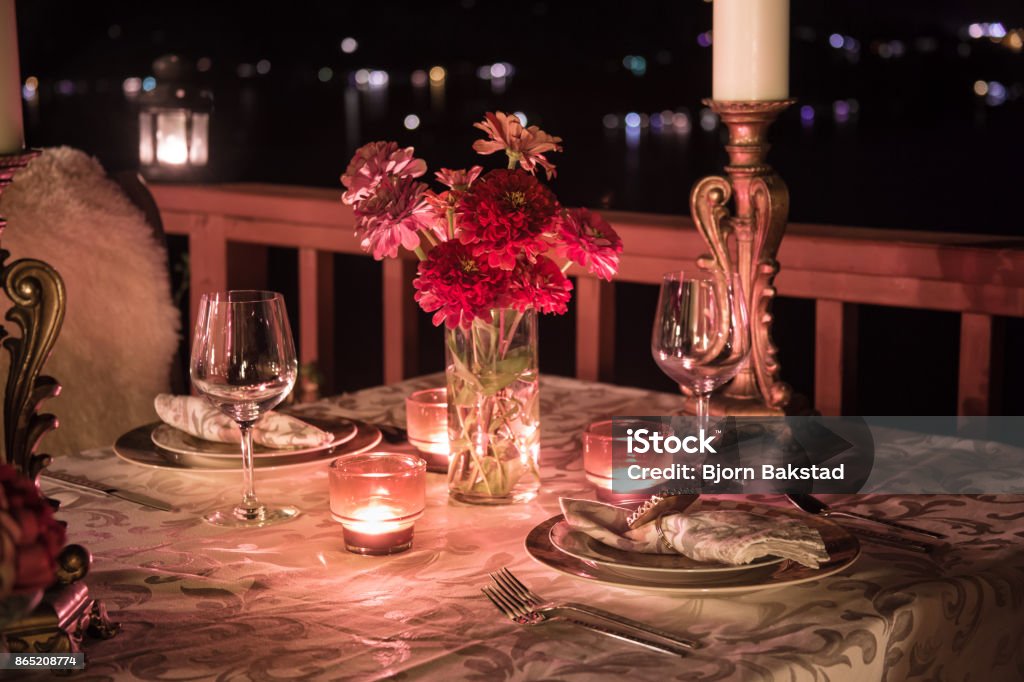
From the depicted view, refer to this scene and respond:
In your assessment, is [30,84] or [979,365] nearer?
[979,365]

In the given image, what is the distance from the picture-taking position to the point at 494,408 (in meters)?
1.21

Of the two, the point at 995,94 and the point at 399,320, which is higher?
the point at 995,94

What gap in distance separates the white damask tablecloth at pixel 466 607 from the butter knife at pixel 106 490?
0.01 meters

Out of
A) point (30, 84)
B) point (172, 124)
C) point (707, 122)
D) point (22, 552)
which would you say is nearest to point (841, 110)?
point (707, 122)

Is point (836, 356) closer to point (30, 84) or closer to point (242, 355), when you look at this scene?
point (242, 355)

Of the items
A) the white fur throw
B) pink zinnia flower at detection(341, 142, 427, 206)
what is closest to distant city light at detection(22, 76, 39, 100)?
the white fur throw

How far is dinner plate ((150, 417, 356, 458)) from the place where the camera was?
134 centimetres

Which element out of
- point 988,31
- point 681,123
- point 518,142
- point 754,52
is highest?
point 988,31

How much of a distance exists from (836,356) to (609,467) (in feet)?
2.84

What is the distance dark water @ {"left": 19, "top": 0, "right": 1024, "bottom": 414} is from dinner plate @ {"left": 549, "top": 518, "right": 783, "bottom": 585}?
16.9 ft

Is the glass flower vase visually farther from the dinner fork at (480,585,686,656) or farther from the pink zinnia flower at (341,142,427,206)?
the dinner fork at (480,585,686,656)

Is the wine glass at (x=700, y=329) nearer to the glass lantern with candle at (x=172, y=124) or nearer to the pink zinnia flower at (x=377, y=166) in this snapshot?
the pink zinnia flower at (x=377, y=166)

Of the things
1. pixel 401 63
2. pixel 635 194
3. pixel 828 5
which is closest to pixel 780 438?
pixel 635 194

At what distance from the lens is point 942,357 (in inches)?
346
